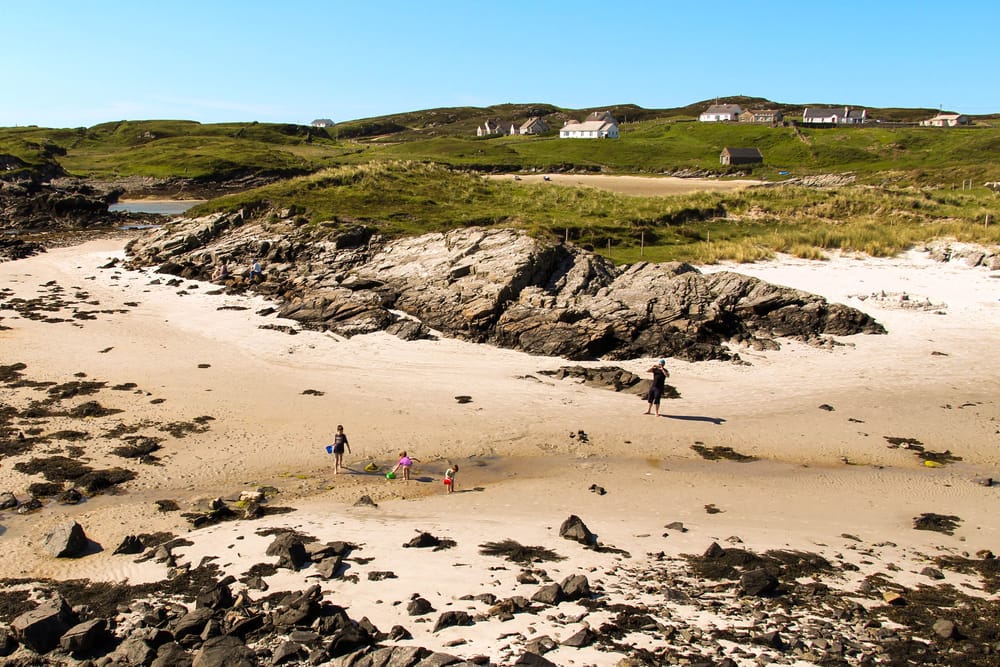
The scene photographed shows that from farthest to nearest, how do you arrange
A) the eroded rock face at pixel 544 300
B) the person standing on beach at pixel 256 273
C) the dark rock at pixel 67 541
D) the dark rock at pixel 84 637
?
1. the person standing on beach at pixel 256 273
2. the eroded rock face at pixel 544 300
3. the dark rock at pixel 67 541
4. the dark rock at pixel 84 637

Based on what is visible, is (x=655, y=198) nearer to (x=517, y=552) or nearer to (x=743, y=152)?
(x=517, y=552)

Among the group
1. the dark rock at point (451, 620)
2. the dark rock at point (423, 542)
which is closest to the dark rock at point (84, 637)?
the dark rock at point (451, 620)

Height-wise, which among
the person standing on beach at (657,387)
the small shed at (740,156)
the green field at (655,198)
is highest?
the small shed at (740,156)

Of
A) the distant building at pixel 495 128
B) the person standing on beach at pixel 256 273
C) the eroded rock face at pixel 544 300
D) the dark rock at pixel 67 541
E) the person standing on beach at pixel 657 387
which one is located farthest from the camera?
the distant building at pixel 495 128

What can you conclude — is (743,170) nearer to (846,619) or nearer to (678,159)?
(678,159)

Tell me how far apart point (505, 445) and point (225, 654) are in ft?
35.8

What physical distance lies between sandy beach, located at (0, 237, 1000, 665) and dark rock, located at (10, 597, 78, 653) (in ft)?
5.84

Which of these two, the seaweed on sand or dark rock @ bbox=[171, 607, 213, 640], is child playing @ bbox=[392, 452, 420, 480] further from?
dark rock @ bbox=[171, 607, 213, 640]

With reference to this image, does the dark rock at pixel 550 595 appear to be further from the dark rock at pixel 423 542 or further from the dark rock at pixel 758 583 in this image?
the dark rock at pixel 758 583

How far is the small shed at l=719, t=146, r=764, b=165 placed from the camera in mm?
96625

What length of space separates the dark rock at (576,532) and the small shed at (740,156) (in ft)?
301

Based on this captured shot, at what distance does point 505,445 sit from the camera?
1953 cm

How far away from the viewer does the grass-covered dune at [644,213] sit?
3659 centimetres

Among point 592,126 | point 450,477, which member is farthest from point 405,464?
point 592,126
